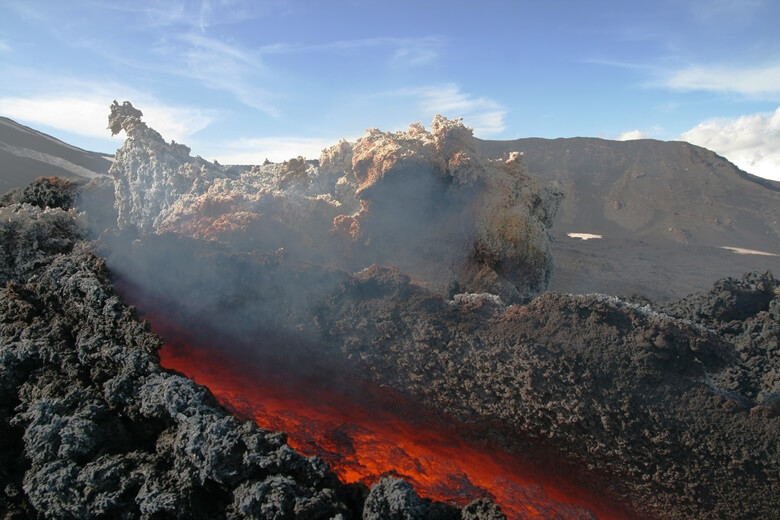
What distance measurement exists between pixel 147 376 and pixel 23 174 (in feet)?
106

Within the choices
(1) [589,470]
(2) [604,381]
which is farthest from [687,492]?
(2) [604,381]

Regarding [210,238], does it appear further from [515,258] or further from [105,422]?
[515,258]

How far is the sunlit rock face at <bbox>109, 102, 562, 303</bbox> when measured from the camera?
210 inches

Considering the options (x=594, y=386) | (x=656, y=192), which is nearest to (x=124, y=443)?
(x=594, y=386)

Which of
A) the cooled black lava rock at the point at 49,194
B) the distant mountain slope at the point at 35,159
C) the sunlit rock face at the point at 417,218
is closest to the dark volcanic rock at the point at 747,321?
the sunlit rock face at the point at 417,218

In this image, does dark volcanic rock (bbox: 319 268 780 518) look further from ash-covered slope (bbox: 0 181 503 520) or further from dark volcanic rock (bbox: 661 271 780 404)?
dark volcanic rock (bbox: 661 271 780 404)

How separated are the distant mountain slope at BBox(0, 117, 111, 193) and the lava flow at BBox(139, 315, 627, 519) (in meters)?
26.6

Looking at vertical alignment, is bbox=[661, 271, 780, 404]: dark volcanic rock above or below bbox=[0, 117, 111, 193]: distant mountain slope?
below

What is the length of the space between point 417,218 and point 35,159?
118ft

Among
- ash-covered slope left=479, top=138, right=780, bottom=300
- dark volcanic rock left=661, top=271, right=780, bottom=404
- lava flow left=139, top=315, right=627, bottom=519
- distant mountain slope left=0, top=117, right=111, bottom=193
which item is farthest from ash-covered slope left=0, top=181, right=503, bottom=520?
distant mountain slope left=0, top=117, right=111, bottom=193

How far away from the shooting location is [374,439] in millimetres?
3684

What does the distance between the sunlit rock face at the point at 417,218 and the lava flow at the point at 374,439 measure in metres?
1.43

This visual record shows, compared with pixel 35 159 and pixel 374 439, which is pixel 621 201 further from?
pixel 35 159

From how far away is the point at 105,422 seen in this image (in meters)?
2.85
